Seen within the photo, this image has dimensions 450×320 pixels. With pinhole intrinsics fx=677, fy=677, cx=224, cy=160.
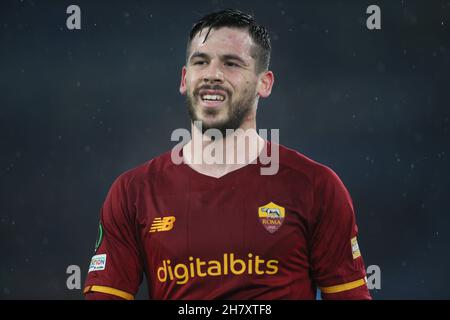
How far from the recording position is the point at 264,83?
3893mm

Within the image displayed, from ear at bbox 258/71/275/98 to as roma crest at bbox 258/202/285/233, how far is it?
0.64m

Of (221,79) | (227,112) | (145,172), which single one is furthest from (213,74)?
(145,172)

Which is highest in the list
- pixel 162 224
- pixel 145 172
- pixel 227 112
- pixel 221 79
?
pixel 221 79

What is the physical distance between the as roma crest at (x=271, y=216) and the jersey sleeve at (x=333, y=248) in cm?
19

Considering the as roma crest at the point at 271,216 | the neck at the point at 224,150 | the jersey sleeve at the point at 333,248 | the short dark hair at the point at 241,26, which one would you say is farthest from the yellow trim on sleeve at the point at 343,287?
the short dark hair at the point at 241,26

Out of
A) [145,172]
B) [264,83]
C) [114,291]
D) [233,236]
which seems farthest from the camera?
[145,172]

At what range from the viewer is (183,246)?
3.62 metres

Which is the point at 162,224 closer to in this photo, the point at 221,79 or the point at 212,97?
the point at 212,97

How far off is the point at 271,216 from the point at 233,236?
24 cm

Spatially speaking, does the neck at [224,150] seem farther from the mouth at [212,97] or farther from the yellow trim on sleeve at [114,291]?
the yellow trim on sleeve at [114,291]
